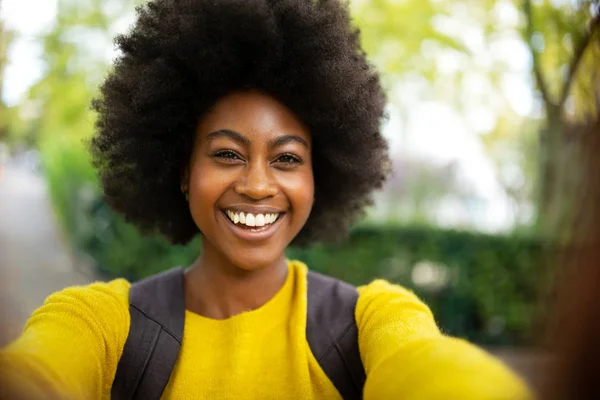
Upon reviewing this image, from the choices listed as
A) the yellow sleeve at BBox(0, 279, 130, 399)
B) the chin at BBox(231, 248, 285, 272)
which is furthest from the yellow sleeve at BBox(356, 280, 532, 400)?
the yellow sleeve at BBox(0, 279, 130, 399)

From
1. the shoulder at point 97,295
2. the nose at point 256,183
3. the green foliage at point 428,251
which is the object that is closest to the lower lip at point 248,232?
the nose at point 256,183

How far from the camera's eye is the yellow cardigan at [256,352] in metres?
1.36

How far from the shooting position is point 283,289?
88.4 inches

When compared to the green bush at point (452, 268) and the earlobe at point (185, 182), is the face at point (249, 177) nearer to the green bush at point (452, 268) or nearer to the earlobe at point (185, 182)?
the earlobe at point (185, 182)

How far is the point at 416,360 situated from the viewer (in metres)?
1.44

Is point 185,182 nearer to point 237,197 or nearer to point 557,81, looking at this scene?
point 237,197

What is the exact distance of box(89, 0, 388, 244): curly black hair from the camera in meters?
2.03

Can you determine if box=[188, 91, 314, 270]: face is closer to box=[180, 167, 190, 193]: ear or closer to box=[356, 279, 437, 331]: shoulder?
box=[180, 167, 190, 193]: ear

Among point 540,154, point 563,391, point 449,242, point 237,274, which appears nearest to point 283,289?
point 237,274

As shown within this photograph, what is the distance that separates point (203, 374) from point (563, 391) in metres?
1.39

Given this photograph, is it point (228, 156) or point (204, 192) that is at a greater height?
point (228, 156)

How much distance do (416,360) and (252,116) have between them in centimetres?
101

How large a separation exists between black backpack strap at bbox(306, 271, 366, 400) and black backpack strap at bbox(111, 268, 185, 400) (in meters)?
0.46

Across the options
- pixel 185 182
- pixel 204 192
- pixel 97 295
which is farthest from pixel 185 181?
pixel 97 295
